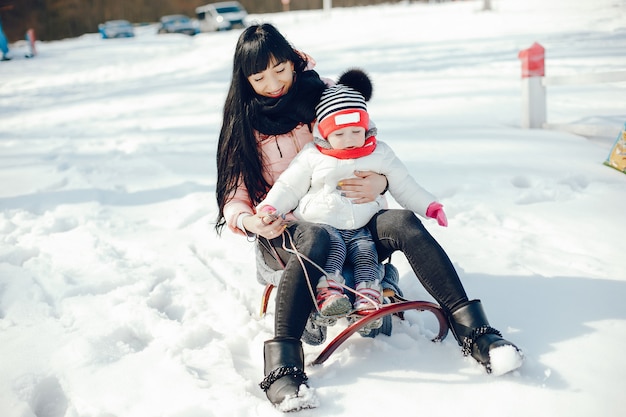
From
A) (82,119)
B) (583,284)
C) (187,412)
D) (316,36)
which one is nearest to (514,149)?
(583,284)

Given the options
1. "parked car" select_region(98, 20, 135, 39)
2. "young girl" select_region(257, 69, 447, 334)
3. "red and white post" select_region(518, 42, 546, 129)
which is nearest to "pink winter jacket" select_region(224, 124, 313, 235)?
"young girl" select_region(257, 69, 447, 334)

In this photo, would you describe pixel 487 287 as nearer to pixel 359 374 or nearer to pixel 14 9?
pixel 359 374

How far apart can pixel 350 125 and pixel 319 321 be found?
852 millimetres

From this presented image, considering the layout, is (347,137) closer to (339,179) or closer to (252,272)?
(339,179)

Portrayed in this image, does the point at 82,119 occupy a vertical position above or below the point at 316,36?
below

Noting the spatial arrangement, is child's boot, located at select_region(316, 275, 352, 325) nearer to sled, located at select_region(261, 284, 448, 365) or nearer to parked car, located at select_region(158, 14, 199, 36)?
sled, located at select_region(261, 284, 448, 365)

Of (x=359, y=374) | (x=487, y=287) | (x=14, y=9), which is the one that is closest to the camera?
(x=359, y=374)

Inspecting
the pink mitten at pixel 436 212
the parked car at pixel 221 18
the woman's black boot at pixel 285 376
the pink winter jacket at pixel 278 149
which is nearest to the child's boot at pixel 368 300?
the woman's black boot at pixel 285 376

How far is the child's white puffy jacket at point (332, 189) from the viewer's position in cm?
252

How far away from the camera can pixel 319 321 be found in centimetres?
233

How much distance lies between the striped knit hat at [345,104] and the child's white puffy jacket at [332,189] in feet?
0.46

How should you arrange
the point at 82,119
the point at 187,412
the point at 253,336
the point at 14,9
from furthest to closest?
the point at 14,9 < the point at 82,119 < the point at 253,336 < the point at 187,412

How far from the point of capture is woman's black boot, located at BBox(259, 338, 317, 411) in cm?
206

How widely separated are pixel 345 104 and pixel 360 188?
1.24 ft
